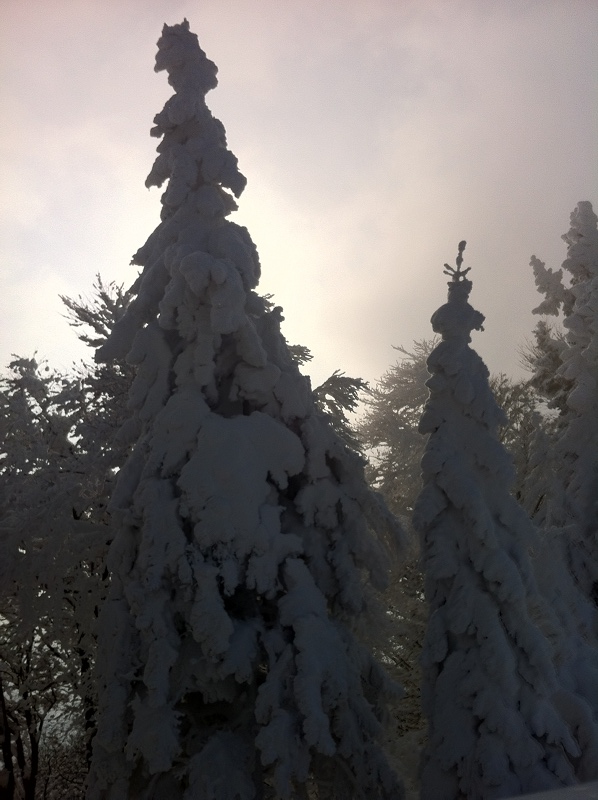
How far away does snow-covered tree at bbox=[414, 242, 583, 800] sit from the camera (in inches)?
367

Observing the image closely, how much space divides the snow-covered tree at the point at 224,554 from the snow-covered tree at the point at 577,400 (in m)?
7.07

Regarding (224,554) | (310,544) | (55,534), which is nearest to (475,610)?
(310,544)

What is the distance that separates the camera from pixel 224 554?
8844 millimetres

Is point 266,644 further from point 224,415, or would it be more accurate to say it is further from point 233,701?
point 224,415

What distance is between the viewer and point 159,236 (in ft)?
35.7

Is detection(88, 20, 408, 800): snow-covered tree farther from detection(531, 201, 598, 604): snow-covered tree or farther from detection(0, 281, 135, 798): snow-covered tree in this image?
detection(531, 201, 598, 604): snow-covered tree

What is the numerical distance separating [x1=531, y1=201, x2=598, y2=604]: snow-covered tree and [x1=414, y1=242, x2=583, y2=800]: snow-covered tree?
15.5 ft

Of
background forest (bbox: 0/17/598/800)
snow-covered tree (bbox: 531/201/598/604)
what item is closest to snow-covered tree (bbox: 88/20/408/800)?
background forest (bbox: 0/17/598/800)

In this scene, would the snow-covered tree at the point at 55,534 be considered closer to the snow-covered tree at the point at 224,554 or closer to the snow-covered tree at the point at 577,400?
the snow-covered tree at the point at 224,554

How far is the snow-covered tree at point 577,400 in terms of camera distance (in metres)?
15.9

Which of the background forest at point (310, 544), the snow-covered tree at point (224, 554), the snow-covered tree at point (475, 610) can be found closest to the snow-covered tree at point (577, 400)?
the background forest at point (310, 544)

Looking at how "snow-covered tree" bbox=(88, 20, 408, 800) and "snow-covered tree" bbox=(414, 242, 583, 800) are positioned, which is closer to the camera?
"snow-covered tree" bbox=(88, 20, 408, 800)

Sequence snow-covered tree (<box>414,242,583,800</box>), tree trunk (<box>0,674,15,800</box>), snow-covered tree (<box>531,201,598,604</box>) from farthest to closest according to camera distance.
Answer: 1. snow-covered tree (<box>531,201,598,604</box>)
2. tree trunk (<box>0,674,15,800</box>)
3. snow-covered tree (<box>414,242,583,800</box>)

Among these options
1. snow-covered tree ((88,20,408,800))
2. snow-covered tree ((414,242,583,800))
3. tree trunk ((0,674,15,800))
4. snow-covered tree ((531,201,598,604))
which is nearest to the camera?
snow-covered tree ((88,20,408,800))
